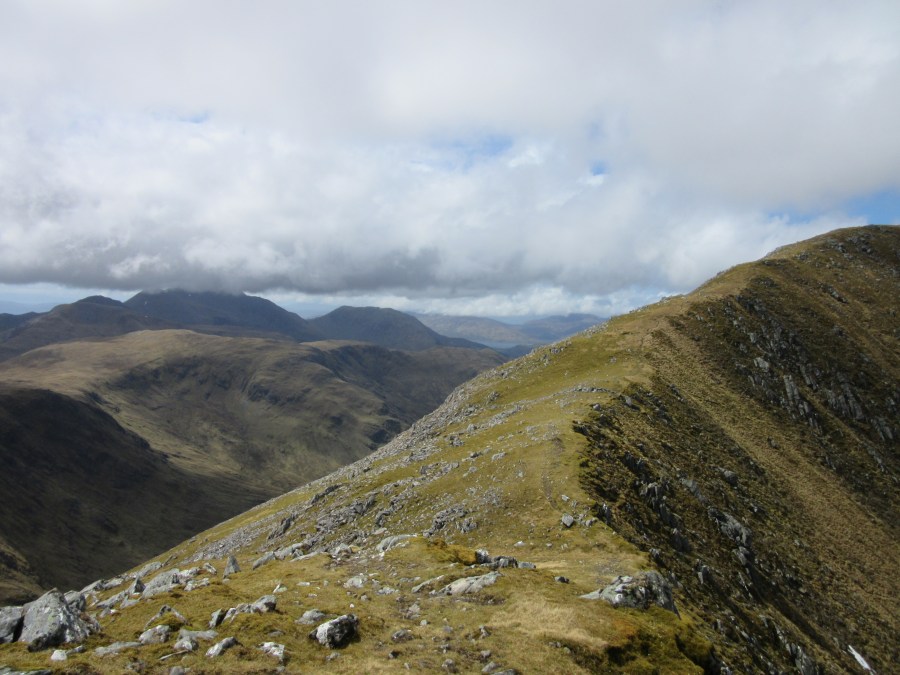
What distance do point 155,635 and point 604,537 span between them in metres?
33.7

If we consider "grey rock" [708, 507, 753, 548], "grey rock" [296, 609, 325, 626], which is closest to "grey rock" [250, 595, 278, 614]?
"grey rock" [296, 609, 325, 626]

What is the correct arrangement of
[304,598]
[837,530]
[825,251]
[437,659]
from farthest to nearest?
[825,251]
[837,530]
[304,598]
[437,659]

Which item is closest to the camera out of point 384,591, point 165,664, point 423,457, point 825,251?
point 165,664

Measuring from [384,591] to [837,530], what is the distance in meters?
78.5

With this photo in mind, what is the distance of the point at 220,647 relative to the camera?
73.9 ft

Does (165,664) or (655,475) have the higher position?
(165,664)

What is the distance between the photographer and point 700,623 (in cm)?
3641

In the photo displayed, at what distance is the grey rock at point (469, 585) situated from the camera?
3219 centimetres

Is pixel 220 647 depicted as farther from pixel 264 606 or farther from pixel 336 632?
pixel 336 632

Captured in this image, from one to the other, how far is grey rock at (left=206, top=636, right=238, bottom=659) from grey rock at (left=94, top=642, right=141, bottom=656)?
3441mm

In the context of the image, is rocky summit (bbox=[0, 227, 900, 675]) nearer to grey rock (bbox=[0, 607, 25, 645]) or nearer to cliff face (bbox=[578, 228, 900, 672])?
grey rock (bbox=[0, 607, 25, 645])

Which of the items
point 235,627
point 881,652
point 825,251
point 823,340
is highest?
point 825,251

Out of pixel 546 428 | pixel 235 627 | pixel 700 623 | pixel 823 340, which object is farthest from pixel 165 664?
pixel 823 340

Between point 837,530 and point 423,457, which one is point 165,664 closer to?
point 423,457
